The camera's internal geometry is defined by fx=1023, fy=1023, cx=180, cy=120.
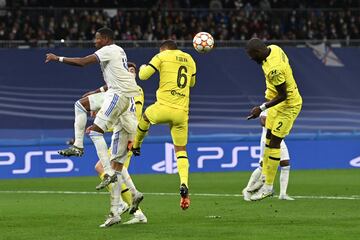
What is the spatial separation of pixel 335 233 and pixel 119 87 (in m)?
3.45

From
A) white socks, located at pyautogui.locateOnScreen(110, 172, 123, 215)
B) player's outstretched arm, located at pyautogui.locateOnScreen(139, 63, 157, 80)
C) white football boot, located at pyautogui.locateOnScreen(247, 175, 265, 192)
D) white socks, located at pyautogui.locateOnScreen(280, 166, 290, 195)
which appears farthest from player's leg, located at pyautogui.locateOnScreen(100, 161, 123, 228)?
white socks, located at pyautogui.locateOnScreen(280, 166, 290, 195)

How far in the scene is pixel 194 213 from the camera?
14.9 meters

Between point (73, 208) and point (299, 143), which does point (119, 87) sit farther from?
point (299, 143)

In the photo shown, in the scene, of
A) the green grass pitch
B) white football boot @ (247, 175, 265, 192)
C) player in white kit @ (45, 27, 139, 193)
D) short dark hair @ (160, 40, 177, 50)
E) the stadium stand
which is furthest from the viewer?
the stadium stand

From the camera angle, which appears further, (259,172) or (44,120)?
(44,120)

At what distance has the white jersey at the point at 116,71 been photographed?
1338 centimetres

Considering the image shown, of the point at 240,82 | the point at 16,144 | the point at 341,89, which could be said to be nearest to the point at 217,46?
the point at 240,82

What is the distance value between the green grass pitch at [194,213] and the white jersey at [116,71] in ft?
5.91

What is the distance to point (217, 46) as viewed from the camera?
3031 cm

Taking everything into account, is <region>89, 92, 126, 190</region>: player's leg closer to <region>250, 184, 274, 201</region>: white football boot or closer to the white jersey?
the white jersey

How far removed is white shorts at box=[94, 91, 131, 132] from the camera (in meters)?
13.4

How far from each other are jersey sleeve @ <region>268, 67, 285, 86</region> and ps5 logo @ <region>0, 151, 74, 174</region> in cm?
972

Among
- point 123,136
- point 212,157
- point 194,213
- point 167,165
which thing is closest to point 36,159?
point 167,165

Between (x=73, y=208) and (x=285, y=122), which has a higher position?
(x=285, y=122)
